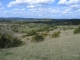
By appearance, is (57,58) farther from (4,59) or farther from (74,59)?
(4,59)

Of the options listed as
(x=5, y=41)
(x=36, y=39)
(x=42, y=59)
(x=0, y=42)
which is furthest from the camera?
(x=36, y=39)

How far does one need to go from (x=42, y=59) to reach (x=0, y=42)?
582 inches

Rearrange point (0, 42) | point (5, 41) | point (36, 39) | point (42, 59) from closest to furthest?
point (42, 59)
point (0, 42)
point (5, 41)
point (36, 39)

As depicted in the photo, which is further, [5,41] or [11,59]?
[5,41]

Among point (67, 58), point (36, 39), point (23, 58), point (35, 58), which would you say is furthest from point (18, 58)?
point (36, 39)

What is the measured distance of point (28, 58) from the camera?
1181cm

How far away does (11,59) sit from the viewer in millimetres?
11555

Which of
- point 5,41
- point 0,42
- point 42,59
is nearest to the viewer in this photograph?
point 42,59

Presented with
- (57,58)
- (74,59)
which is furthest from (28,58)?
(74,59)

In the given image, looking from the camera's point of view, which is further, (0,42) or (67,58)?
(0,42)

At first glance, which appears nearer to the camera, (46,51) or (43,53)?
(43,53)

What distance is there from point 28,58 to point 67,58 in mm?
2750

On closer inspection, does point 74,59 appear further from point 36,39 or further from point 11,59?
point 36,39

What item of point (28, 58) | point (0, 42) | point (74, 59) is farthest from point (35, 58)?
point (0, 42)
